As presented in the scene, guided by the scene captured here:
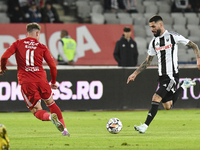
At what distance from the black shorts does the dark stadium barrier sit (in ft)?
15.3

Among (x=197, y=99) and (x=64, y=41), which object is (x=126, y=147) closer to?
(x=197, y=99)

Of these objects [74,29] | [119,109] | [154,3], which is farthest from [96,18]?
[119,109]

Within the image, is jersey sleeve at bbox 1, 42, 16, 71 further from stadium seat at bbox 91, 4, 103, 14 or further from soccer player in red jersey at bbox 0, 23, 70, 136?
stadium seat at bbox 91, 4, 103, 14

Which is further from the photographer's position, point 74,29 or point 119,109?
point 74,29

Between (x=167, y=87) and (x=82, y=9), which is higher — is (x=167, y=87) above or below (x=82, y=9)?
below

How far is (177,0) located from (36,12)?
6.47m

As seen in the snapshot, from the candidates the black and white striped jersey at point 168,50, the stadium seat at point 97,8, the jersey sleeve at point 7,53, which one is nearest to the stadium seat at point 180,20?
the stadium seat at point 97,8

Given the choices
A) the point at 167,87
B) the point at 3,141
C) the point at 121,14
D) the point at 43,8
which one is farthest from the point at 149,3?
the point at 3,141

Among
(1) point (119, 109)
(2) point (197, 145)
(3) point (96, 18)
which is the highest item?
(3) point (96, 18)

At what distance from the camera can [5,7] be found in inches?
715

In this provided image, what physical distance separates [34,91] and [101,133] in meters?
1.48

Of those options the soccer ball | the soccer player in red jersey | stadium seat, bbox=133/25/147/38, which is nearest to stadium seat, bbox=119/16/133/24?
stadium seat, bbox=133/25/147/38

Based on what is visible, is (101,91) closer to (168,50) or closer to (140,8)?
(168,50)

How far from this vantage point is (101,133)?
823 centimetres
